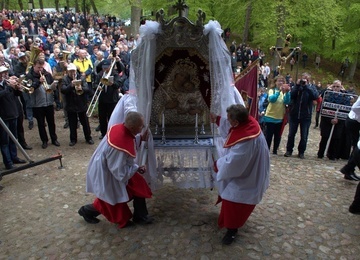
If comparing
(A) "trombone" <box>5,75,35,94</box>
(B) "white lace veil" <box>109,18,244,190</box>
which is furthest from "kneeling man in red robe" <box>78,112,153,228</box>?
(A) "trombone" <box>5,75,35,94</box>

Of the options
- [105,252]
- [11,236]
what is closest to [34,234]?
[11,236]

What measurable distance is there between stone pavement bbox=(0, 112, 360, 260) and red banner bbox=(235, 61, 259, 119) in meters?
1.63

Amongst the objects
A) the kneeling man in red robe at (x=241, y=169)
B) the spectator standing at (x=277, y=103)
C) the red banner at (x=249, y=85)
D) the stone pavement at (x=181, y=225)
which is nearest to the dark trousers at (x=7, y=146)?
the stone pavement at (x=181, y=225)

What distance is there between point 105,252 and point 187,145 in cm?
210

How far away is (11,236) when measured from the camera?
4.84 metres

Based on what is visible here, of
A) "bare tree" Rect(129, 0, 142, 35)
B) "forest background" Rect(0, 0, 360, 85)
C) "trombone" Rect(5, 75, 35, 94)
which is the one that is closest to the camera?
"trombone" Rect(5, 75, 35, 94)

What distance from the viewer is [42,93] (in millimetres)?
8141

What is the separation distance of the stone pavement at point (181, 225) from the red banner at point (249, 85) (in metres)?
1.63

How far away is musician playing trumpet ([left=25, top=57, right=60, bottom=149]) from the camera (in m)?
Answer: 7.97

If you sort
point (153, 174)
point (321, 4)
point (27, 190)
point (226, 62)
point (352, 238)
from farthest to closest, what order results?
point (321, 4) → point (27, 190) → point (153, 174) → point (226, 62) → point (352, 238)

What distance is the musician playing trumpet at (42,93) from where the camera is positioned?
26.2 ft

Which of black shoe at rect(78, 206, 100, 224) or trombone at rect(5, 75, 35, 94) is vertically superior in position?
trombone at rect(5, 75, 35, 94)

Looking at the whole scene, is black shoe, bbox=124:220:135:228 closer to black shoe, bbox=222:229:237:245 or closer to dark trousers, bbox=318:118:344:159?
black shoe, bbox=222:229:237:245

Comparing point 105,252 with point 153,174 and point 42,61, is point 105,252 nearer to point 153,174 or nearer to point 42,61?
point 153,174
